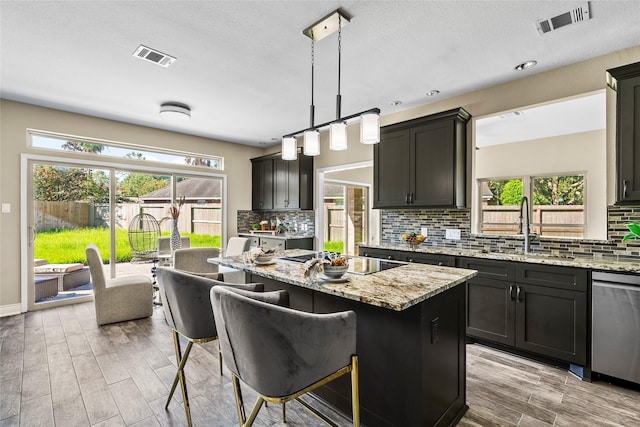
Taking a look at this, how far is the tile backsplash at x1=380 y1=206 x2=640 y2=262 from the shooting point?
262 cm

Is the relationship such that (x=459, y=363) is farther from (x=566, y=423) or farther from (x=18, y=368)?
(x=18, y=368)

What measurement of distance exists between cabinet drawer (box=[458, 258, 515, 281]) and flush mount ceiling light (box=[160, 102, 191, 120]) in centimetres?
383

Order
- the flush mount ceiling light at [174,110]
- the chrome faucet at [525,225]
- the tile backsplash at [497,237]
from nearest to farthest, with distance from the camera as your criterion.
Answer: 1. the tile backsplash at [497,237]
2. the chrome faucet at [525,225]
3. the flush mount ceiling light at [174,110]

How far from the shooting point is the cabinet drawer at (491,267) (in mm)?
2750

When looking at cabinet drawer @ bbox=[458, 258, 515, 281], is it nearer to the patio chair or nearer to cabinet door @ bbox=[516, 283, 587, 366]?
cabinet door @ bbox=[516, 283, 587, 366]

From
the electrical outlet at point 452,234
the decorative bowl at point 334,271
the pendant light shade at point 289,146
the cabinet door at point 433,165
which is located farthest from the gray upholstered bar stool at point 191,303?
the electrical outlet at point 452,234

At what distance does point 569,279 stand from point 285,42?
302cm

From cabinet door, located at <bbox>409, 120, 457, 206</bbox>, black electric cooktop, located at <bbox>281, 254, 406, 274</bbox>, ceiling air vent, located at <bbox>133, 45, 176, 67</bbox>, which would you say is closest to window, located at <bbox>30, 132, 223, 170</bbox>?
ceiling air vent, located at <bbox>133, 45, 176, 67</bbox>

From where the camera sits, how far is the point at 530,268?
263cm

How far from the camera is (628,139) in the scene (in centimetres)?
240

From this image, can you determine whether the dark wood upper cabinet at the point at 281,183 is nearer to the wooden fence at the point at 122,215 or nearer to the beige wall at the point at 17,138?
the wooden fence at the point at 122,215

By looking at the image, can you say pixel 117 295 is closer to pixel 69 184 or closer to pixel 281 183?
pixel 69 184

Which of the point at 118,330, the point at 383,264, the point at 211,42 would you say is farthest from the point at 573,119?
the point at 118,330

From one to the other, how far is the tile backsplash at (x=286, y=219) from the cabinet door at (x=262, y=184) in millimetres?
248
